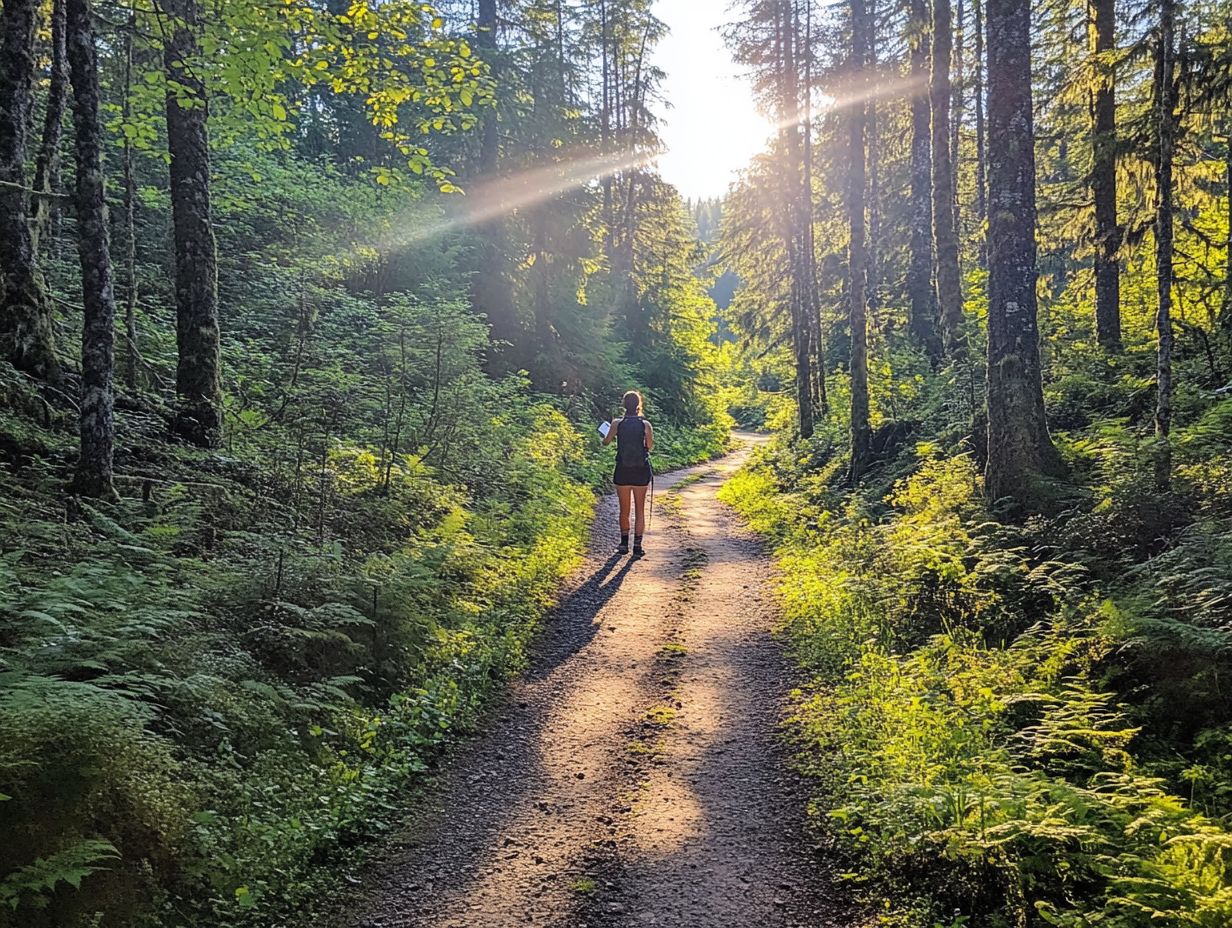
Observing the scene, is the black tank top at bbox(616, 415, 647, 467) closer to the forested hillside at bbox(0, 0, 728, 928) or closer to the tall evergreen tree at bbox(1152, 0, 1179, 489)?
the forested hillside at bbox(0, 0, 728, 928)

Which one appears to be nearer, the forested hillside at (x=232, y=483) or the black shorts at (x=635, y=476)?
the forested hillside at (x=232, y=483)

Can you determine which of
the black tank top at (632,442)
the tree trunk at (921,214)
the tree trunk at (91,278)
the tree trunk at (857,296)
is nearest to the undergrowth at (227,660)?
the tree trunk at (91,278)

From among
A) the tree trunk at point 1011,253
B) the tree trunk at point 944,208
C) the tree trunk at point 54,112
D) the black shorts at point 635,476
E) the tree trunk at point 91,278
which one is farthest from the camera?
the tree trunk at point 944,208

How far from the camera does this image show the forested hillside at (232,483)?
3877 millimetres

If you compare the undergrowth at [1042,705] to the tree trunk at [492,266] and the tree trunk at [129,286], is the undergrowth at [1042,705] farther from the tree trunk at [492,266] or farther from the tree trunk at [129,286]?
the tree trunk at [492,266]

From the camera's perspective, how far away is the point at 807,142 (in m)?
20.2

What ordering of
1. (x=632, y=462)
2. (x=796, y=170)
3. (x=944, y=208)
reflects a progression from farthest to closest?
1. (x=796, y=170)
2. (x=944, y=208)
3. (x=632, y=462)

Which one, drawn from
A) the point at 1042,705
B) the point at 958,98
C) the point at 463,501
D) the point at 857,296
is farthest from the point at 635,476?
the point at 958,98

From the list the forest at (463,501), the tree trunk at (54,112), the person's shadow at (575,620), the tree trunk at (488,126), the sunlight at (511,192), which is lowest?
the person's shadow at (575,620)

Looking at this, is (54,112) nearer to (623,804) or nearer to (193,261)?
(193,261)

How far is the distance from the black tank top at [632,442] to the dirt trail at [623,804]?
3909mm

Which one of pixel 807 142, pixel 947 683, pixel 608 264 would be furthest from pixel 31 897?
pixel 608 264

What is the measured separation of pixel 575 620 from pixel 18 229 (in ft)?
25.7

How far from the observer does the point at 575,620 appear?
9.32 meters
